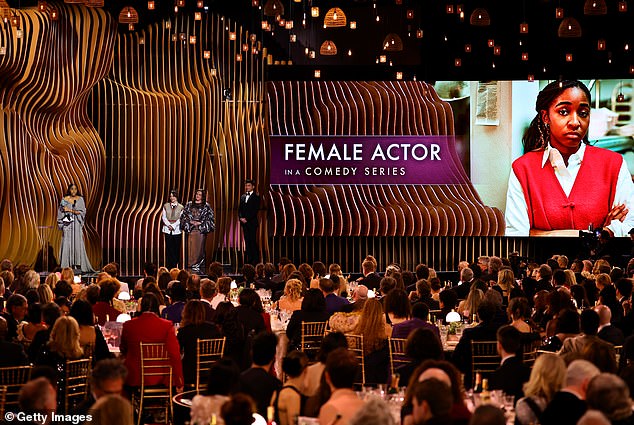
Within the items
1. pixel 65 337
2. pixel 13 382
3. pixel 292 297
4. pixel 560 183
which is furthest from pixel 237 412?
pixel 560 183

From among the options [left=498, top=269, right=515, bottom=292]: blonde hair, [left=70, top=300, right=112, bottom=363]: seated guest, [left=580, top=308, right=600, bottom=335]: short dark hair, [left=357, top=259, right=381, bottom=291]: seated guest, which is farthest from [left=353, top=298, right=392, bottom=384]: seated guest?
[left=357, top=259, right=381, bottom=291]: seated guest

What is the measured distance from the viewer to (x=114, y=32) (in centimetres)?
2281

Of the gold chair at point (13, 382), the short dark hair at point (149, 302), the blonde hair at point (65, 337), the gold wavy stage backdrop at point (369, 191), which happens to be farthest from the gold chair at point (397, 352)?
the gold wavy stage backdrop at point (369, 191)

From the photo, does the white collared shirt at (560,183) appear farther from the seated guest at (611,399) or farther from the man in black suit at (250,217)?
the seated guest at (611,399)

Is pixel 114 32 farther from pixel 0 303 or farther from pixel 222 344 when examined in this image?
pixel 222 344

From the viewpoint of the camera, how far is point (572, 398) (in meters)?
6.53

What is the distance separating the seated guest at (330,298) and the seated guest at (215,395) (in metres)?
5.80

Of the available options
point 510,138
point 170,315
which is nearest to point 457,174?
point 510,138

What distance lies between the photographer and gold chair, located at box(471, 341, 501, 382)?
1021 centimetres

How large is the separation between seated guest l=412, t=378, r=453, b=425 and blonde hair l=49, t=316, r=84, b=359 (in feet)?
13.0

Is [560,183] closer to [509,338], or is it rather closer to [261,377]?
[509,338]

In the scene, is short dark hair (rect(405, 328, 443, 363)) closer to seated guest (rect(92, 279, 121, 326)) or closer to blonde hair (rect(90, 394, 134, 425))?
blonde hair (rect(90, 394, 134, 425))

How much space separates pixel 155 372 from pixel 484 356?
2884 millimetres

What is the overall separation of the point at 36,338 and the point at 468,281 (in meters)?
6.90
